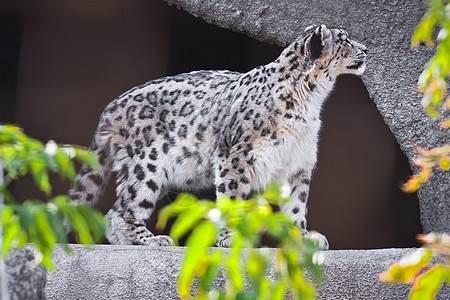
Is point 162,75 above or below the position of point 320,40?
below

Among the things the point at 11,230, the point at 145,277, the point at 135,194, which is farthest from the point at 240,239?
the point at 135,194

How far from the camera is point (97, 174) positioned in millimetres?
4617

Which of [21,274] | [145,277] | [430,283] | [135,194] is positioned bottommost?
[145,277]

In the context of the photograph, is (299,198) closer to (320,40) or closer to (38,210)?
(320,40)

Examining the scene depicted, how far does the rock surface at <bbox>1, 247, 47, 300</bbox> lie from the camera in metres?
1.99

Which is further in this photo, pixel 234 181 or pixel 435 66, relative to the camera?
pixel 234 181

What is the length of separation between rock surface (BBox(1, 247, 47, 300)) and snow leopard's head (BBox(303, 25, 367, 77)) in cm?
244

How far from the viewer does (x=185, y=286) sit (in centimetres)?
157

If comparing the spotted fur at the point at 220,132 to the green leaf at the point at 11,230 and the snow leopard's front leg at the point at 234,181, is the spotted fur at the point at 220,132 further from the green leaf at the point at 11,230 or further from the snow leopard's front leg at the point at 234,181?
the green leaf at the point at 11,230

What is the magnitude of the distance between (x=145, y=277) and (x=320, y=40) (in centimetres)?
134

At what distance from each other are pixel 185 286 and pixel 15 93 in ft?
14.8

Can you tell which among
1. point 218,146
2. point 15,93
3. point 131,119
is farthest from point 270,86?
point 15,93

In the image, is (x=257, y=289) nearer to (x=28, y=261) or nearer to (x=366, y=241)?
(x=28, y=261)

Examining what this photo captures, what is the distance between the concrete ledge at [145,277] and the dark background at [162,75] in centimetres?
211
